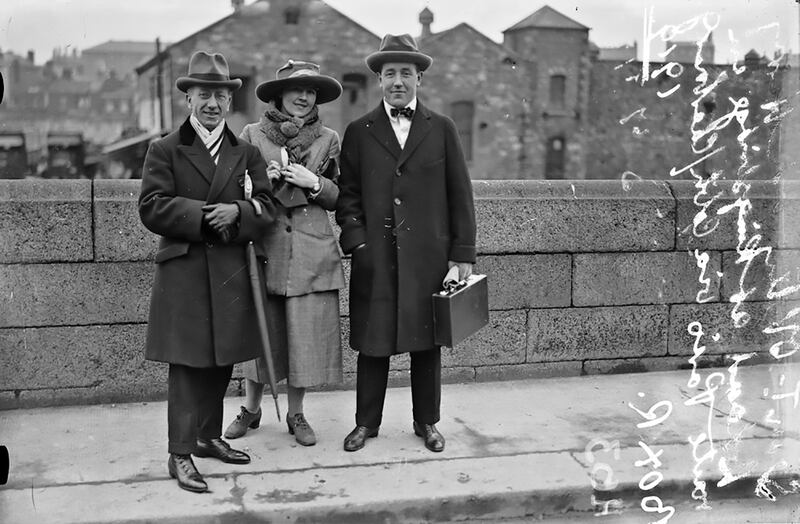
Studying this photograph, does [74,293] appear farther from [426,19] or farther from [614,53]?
[614,53]

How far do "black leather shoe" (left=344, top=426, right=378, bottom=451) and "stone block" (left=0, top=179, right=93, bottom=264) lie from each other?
1891mm

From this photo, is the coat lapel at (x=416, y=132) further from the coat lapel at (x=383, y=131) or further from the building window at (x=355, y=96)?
the building window at (x=355, y=96)

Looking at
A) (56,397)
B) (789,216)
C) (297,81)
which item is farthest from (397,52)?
(789,216)

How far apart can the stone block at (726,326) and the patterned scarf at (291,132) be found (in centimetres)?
303

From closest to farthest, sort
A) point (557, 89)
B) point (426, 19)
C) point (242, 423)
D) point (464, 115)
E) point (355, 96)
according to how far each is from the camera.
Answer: point (242, 423)
point (355, 96)
point (426, 19)
point (464, 115)
point (557, 89)

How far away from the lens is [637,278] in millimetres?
6105

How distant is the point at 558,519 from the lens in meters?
4.04

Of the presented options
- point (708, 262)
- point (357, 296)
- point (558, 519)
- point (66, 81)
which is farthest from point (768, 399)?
point (66, 81)

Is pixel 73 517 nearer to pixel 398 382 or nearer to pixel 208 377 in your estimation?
pixel 208 377

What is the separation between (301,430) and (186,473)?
0.78 metres

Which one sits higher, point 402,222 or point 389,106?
point 389,106

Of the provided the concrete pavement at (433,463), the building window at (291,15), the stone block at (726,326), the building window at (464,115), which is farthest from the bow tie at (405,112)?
the building window at (464,115)

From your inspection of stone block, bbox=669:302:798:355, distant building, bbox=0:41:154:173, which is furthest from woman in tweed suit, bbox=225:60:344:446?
distant building, bbox=0:41:154:173

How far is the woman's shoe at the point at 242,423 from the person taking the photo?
4.71 metres
